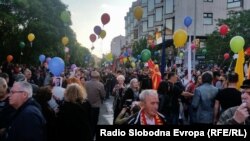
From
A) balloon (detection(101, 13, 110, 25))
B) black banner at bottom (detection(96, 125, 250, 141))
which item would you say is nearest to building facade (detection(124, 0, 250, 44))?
balloon (detection(101, 13, 110, 25))

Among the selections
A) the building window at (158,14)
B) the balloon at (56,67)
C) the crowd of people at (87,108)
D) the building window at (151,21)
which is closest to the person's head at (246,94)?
the crowd of people at (87,108)

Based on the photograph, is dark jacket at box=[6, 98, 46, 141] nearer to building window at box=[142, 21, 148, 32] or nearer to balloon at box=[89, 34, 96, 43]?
balloon at box=[89, 34, 96, 43]

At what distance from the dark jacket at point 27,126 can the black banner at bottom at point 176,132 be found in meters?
1.36

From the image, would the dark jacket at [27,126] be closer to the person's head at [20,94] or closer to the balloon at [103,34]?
the person's head at [20,94]

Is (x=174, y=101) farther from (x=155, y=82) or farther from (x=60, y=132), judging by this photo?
(x=60, y=132)

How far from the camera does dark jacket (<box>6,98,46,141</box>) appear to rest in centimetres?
527

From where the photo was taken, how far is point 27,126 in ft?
17.3

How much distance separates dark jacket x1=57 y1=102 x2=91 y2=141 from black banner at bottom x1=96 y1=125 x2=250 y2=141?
2.30 meters

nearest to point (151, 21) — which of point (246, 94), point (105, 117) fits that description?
point (105, 117)

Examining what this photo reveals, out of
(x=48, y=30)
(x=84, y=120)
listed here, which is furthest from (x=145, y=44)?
(x=84, y=120)

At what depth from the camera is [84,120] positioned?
263 inches

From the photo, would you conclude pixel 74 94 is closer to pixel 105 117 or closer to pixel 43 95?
pixel 43 95

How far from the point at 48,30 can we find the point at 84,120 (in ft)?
143

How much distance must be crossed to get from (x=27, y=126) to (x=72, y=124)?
128cm
